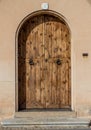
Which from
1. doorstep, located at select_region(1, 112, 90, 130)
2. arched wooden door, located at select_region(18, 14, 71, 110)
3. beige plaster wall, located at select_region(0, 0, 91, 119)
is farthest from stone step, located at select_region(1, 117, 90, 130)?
arched wooden door, located at select_region(18, 14, 71, 110)

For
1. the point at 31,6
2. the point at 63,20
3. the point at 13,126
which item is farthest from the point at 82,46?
the point at 13,126

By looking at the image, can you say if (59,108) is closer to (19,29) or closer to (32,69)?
(32,69)

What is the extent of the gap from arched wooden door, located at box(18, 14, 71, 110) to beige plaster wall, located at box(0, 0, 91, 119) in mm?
364

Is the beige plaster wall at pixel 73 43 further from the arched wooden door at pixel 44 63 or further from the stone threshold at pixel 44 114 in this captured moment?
the arched wooden door at pixel 44 63

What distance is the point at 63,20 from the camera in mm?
11633

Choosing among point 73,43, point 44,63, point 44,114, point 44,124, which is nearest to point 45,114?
point 44,114

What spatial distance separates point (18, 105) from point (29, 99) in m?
0.35

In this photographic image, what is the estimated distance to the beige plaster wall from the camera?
11.4m

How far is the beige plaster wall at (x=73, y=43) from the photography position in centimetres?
1144

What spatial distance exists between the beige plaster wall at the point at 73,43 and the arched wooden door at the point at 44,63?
1.20ft

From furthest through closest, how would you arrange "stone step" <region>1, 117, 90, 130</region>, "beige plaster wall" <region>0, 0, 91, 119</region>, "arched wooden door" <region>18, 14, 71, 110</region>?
1. "arched wooden door" <region>18, 14, 71, 110</region>
2. "beige plaster wall" <region>0, 0, 91, 119</region>
3. "stone step" <region>1, 117, 90, 130</region>

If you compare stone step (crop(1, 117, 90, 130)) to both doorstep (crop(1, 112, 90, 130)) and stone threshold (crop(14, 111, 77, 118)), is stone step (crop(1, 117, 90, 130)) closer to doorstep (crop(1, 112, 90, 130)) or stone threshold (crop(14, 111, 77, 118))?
doorstep (crop(1, 112, 90, 130))

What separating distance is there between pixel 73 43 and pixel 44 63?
0.95 meters

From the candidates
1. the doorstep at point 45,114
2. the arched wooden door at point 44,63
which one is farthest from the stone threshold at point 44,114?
the arched wooden door at point 44,63
